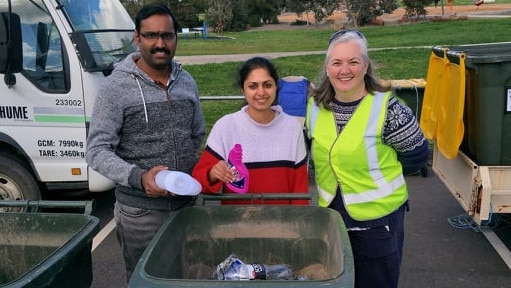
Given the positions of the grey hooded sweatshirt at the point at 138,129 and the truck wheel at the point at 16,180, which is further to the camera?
the truck wheel at the point at 16,180

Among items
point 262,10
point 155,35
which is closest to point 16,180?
point 155,35

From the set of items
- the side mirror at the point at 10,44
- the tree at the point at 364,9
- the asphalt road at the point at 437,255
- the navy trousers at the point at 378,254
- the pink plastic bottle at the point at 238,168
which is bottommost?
the asphalt road at the point at 437,255

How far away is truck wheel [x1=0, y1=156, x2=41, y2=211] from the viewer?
16.5 feet

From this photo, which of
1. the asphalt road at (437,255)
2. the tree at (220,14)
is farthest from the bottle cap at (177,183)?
the tree at (220,14)

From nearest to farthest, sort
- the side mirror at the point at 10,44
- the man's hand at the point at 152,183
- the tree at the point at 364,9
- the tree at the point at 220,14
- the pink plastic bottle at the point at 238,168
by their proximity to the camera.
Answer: the man's hand at the point at 152,183 → the pink plastic bottle at the point at 238,168 → the side mirror at the point at 10,44 → the tree at the point at 364,9 → the tree at the point at 220,14

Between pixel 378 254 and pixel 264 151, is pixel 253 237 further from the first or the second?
pixel 378 254

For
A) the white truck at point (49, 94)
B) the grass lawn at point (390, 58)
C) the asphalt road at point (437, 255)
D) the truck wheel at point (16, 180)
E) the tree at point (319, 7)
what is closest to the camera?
the asphalt road at point (437, 255)

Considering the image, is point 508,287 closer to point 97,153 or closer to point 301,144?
point 301,144

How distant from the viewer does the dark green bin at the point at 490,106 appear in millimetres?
3992

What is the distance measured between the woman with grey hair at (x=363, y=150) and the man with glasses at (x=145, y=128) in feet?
2.02

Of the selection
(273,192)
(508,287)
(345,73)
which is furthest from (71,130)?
(508,287)

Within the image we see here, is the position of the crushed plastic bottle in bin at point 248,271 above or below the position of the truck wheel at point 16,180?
above

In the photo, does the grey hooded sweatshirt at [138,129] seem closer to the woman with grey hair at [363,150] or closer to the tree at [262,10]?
the woman with grey hair at [363,150]

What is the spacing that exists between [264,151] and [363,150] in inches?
17.5
